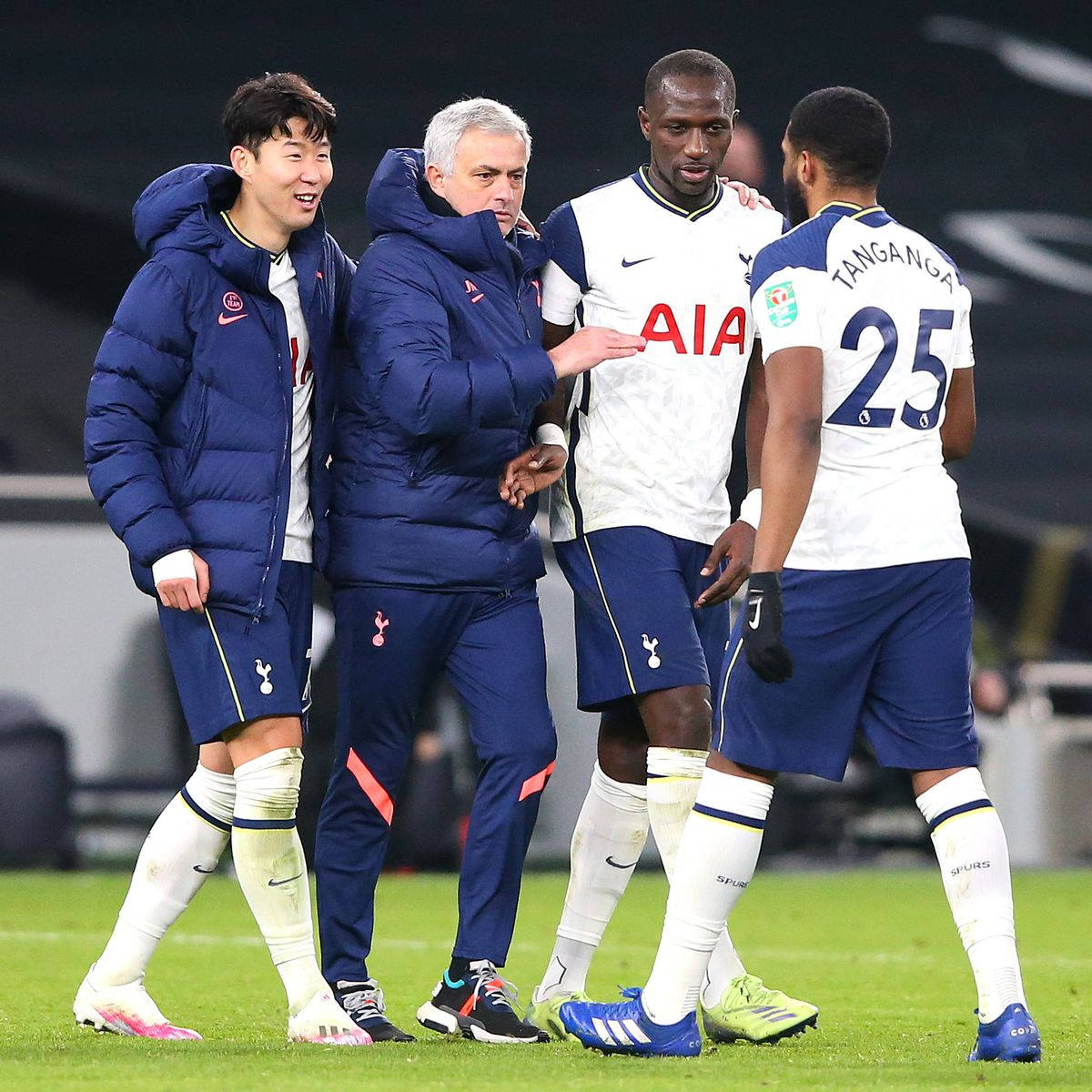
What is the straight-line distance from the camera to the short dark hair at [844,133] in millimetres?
3723

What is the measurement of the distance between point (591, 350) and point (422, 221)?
43 cm

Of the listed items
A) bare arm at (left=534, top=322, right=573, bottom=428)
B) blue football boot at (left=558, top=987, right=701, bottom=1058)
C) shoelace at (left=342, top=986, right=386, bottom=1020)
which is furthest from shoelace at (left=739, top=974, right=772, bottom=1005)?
bare arm at (left=534, top=322, right=573, bottom=428)

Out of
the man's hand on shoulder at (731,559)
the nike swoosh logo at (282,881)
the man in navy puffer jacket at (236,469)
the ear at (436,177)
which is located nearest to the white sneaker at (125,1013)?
the man in navy puffer jacket at (236,469)

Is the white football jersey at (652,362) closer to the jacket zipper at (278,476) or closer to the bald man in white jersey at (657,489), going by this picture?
the bald man in white jersey at (657,489)

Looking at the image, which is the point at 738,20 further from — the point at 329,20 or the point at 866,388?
the point at 866,388

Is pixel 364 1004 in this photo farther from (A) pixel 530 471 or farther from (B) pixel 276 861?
(A) pixel 530 471

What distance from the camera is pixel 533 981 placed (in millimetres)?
5332

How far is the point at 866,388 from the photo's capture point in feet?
12.0

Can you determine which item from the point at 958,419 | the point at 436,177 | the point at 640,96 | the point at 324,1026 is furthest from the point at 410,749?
the point at 640,96

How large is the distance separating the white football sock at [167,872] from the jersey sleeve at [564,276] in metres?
1.17

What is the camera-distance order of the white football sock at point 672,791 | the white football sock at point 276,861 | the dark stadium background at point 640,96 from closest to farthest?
1. the white football sock at point 276,861
2. the white football sock at point 672,791
3. the dark stadium background at point 640,96

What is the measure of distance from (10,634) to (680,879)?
282 inches

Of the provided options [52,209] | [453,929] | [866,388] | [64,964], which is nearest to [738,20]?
[52,209]

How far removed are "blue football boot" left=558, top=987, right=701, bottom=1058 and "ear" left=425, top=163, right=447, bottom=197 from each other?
1.63 m
